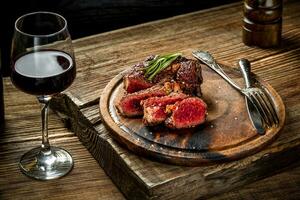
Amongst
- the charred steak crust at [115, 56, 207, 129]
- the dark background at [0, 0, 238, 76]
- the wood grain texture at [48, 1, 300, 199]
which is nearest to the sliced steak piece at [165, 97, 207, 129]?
the charred steak crust at [115, 56, 207, 129]

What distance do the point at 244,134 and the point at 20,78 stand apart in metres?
0.69

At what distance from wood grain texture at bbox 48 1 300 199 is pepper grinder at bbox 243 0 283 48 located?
0.12 feet

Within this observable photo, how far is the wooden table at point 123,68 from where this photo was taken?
1896mm

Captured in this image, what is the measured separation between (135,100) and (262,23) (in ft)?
2.60

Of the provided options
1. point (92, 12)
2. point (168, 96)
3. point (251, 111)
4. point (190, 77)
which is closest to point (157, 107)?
point (168, 96)

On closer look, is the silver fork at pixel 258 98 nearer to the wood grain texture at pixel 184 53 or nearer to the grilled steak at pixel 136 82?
the wood grain texture at pixel 184 53

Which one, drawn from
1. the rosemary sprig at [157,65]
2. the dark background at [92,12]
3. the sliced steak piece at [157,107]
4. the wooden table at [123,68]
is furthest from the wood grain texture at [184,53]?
the dark background at [92,12]

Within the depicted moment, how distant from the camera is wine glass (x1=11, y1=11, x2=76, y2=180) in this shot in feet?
5.90

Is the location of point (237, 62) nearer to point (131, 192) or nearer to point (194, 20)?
point (194, 20)

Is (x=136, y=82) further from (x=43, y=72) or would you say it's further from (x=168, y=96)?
(x=43, y=72)

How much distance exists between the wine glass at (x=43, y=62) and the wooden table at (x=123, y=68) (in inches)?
2.6

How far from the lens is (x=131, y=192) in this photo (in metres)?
1.84

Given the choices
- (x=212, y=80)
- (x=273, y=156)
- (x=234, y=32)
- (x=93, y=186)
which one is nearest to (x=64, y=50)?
(x=93, y=186)

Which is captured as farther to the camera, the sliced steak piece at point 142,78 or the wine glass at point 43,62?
the sliced steak piece at point 142,78
